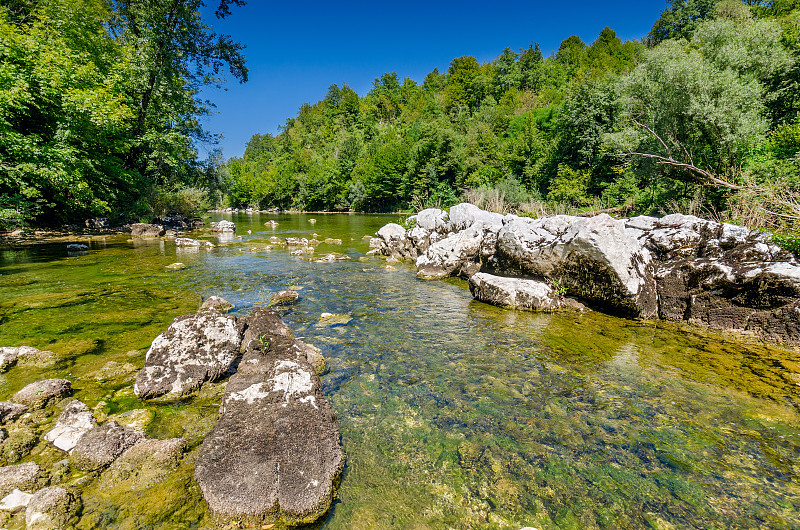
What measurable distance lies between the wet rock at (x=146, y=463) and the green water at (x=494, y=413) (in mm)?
69

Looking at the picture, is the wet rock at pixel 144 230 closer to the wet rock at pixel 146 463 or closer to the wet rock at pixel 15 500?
the wet rock at pixel 146 463

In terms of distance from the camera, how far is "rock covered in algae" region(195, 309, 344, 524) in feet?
9.88

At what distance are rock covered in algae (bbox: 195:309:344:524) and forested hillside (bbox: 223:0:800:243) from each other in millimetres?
12928

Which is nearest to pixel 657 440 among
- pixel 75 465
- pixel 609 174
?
pixel 75 465

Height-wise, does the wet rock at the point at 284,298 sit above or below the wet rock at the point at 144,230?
below

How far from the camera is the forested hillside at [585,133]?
55.8 feet

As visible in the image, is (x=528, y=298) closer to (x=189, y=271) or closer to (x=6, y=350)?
(x=6, y=350)

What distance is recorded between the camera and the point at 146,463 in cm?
364

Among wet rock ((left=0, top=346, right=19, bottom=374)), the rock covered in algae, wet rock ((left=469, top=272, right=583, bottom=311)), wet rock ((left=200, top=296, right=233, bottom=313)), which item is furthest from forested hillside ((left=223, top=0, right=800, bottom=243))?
wet rock ((left=0, top=346, right=19, bottom=374))

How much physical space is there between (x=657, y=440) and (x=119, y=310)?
38.7 ft

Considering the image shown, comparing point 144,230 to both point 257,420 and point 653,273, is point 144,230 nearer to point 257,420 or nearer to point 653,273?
point 257,420

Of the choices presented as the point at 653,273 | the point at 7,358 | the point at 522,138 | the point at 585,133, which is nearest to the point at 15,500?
the point at 7,358

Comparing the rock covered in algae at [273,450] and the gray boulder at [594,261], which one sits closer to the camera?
the rock covered in algae at [273,450]

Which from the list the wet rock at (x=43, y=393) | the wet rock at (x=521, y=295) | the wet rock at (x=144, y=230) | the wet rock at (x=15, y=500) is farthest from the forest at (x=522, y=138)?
the wet rock at (x=15, y=500)
